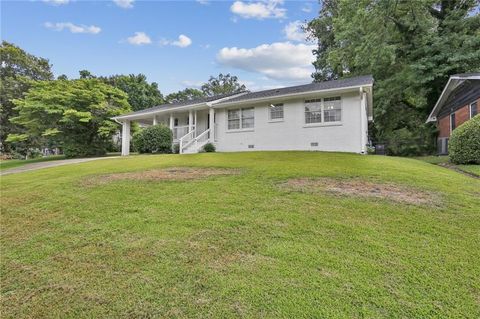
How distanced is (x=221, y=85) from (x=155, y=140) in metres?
34.1

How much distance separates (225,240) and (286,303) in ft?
4.40

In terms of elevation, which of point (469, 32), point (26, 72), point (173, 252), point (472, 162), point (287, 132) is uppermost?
point (26, 72)

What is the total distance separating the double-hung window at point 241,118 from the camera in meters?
17.0

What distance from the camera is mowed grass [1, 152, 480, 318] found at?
7.97ft

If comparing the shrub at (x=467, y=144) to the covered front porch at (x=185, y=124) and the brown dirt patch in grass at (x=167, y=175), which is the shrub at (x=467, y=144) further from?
the covered front porch at (x=185, y=124)

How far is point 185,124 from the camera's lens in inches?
833

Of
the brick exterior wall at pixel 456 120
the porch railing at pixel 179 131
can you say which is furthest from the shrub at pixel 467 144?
the porch railing at pixel 179 131

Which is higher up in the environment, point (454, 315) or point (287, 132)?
point (287, 132)

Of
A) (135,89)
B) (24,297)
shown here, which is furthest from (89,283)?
(135,89)

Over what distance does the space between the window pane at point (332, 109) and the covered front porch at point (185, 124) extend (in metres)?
6.92

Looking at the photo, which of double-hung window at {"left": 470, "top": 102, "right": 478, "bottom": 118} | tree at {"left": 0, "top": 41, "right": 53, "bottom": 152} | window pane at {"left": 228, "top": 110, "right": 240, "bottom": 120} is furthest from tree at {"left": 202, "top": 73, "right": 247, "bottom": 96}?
double-hung window at {"left": 470, "top": 102, "right": 478, "bottom": 118}

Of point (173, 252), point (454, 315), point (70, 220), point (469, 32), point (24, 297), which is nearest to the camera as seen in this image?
point (454, 315)

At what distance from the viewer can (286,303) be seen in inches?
93.7

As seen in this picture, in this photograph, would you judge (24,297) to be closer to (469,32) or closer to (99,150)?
(99,150)
